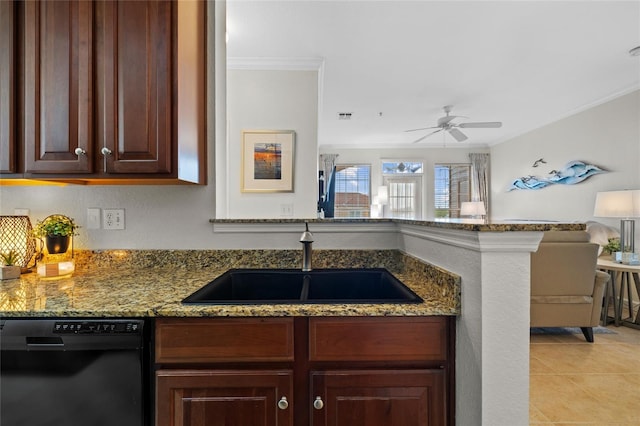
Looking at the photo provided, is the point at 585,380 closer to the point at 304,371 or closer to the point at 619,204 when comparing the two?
the point at 619,204

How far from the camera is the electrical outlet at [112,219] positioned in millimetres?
1590

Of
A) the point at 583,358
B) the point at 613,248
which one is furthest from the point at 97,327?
the point at 613,248

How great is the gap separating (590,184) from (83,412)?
227 inches

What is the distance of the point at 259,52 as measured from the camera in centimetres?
300

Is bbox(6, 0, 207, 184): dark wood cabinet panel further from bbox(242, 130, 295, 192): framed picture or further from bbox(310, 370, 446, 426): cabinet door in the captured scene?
bbox(242, 130, 295, 192): framed picture

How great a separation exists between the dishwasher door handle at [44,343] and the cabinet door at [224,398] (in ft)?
1.03

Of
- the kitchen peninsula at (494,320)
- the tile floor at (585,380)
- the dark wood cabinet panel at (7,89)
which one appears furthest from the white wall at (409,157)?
the kitchen peninsula at (494,320)

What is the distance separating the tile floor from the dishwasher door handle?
229 cm

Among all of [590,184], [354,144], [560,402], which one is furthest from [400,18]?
[354,144]

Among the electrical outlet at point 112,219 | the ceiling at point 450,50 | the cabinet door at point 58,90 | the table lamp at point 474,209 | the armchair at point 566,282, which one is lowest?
the armchair at point 566,282

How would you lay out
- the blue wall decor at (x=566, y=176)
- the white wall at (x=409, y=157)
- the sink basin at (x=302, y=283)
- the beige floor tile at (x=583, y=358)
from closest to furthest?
1. the sink basin at (x=302, y=283)
2. the beige floor tile at (x=583, y=358)
3. the blue wall decor at (x=566, y=176)
4. the white wall at (x=409, y=157)

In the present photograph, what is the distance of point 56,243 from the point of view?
1447mm

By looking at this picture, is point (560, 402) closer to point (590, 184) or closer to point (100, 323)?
point (100, 323)

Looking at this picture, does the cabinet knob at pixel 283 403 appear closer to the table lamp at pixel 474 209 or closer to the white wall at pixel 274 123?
the white wall at pixel 274 123
